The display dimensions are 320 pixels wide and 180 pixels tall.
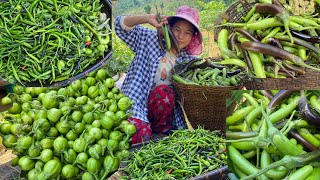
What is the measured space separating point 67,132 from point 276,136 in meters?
1.33

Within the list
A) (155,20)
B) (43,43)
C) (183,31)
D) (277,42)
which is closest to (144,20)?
(155,20)

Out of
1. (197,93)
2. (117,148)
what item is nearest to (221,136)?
(197,93)

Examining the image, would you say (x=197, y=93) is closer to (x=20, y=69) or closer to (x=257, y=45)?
(x=257, y=45)

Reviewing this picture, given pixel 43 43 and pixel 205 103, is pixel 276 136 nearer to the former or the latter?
pixel 205 103

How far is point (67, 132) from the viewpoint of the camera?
238 centimetres

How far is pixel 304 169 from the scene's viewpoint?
1.51 m

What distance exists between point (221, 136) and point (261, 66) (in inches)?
24.1

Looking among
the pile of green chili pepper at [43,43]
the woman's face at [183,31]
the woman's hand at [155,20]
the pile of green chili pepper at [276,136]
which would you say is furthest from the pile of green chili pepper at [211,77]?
the pile of green chili pepper at [276,136]

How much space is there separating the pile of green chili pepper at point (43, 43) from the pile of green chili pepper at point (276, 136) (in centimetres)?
155

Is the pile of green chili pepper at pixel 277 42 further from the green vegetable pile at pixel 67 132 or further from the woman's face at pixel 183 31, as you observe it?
the green vegetable pile at pixel 67 132

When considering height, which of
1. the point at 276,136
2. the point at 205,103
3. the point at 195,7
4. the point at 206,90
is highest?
the point at 195,7

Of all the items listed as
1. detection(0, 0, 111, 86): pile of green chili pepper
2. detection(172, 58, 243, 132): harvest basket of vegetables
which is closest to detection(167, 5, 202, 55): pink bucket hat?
detection(172, 58, 243, 132): harvest basket of vegetables

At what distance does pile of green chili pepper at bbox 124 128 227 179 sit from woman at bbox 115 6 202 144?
1.90 feet

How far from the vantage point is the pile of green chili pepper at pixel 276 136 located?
154 centimetres
